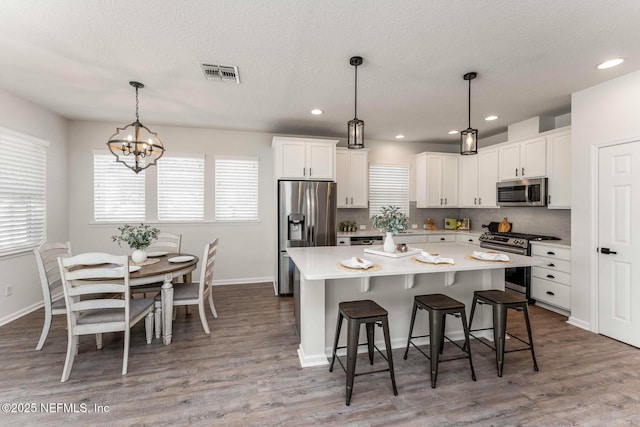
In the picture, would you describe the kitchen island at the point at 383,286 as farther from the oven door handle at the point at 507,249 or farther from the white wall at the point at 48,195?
the white wall at the point at 48,195

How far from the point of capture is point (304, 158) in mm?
4578

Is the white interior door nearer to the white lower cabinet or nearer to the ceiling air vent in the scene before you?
the white lower cabinet

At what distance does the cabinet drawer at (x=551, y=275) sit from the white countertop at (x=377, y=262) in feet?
4.40

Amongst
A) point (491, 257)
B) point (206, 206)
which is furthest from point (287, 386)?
point (206, 206)

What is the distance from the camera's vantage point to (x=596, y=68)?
107 inches

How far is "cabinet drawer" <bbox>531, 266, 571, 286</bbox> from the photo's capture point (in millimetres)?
3477

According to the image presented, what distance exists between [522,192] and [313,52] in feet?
11.9

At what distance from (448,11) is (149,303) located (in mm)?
3456

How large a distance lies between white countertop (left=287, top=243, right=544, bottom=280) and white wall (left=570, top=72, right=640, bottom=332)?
3.75 ft

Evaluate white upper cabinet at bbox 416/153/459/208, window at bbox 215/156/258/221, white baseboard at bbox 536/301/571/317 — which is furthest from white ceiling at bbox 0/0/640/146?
white baseboard at bbox 536/301/571/317

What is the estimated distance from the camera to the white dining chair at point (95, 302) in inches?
88.5

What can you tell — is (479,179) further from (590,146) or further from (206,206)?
(206,206)

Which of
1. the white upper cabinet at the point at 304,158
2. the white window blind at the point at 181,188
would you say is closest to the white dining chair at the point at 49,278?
the white window blind at the point at 181,188

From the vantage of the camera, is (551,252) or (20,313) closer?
(20,313)
